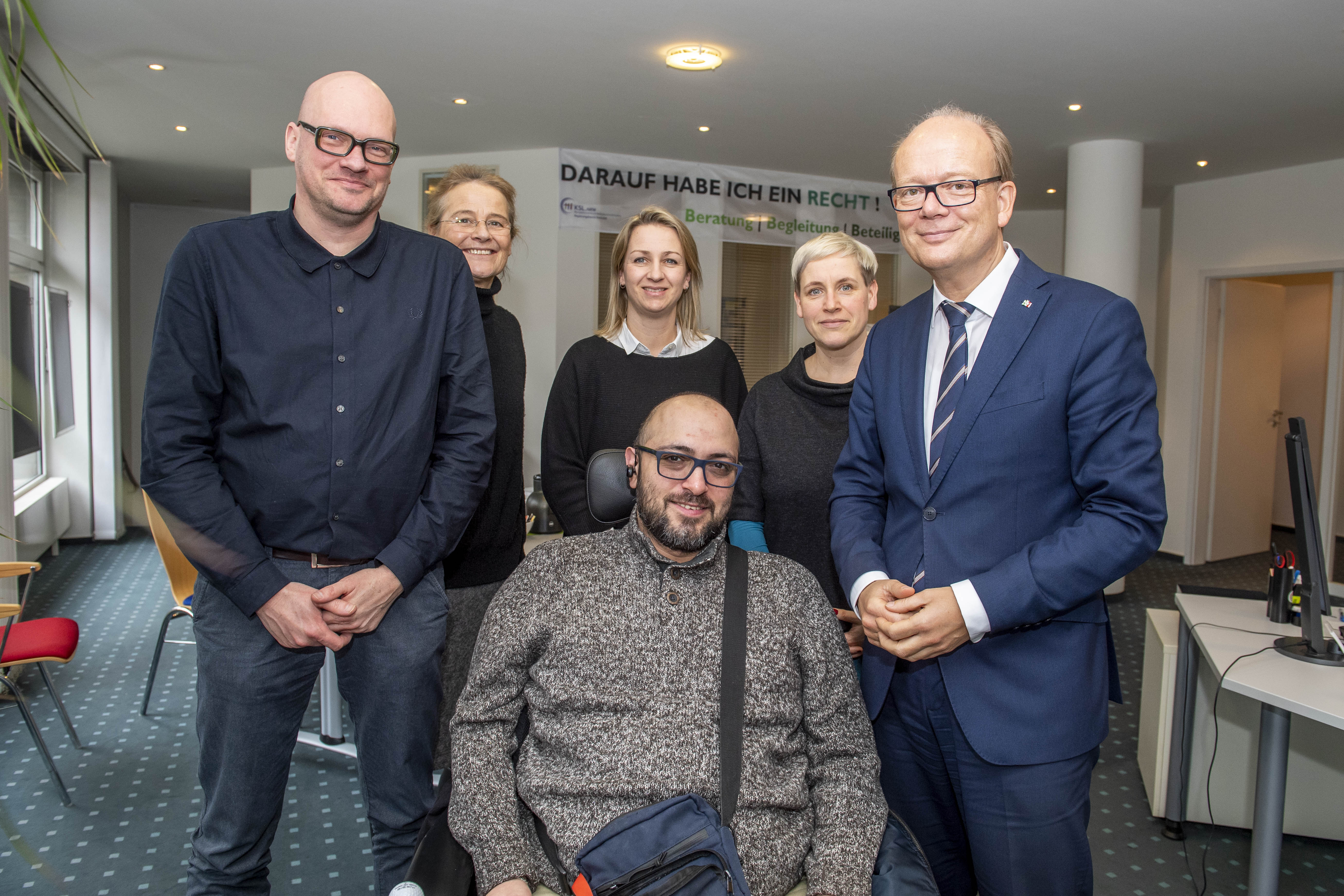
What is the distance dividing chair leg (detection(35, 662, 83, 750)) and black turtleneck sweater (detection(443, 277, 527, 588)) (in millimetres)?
2120

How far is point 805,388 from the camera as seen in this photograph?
2168 mm

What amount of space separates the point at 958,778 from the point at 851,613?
0.49 meters

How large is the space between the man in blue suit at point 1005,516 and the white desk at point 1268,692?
78 centimetres

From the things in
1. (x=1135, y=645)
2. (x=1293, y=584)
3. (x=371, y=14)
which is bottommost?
(x=1135, y=645)

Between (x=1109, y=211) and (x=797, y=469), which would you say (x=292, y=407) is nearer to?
(x=797, y=469)

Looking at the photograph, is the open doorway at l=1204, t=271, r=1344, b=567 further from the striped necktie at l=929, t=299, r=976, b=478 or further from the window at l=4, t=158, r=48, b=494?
the window at l=4, t=158, r=48, b=494

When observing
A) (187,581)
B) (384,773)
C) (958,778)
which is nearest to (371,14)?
(187,581)

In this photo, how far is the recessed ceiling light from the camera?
4766 mm

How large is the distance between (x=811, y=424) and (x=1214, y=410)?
24.0ft

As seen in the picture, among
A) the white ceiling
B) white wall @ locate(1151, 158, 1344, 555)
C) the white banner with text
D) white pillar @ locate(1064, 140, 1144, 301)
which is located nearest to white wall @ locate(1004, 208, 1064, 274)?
white wall @ locate(1151, 158, 1344, 555)

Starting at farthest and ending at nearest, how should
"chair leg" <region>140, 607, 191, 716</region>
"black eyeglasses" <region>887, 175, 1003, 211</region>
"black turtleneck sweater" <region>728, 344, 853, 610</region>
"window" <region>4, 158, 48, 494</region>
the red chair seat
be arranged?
1. "window" <region>4, 158, 48, 494</region>
2. "chair leg" <region>140, 607, 191, 716</region>
3. the red chair seat
4. "black turtleneck sweater" <region>728, 344, 853, 610</region>
5. "black eyeglasses" <region>887, 175, 1003, 211</region>

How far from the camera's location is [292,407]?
1.66 metres

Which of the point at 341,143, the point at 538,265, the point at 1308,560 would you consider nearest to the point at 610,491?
the point at 341,143

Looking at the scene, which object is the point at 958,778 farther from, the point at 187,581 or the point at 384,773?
the point at 187,581
